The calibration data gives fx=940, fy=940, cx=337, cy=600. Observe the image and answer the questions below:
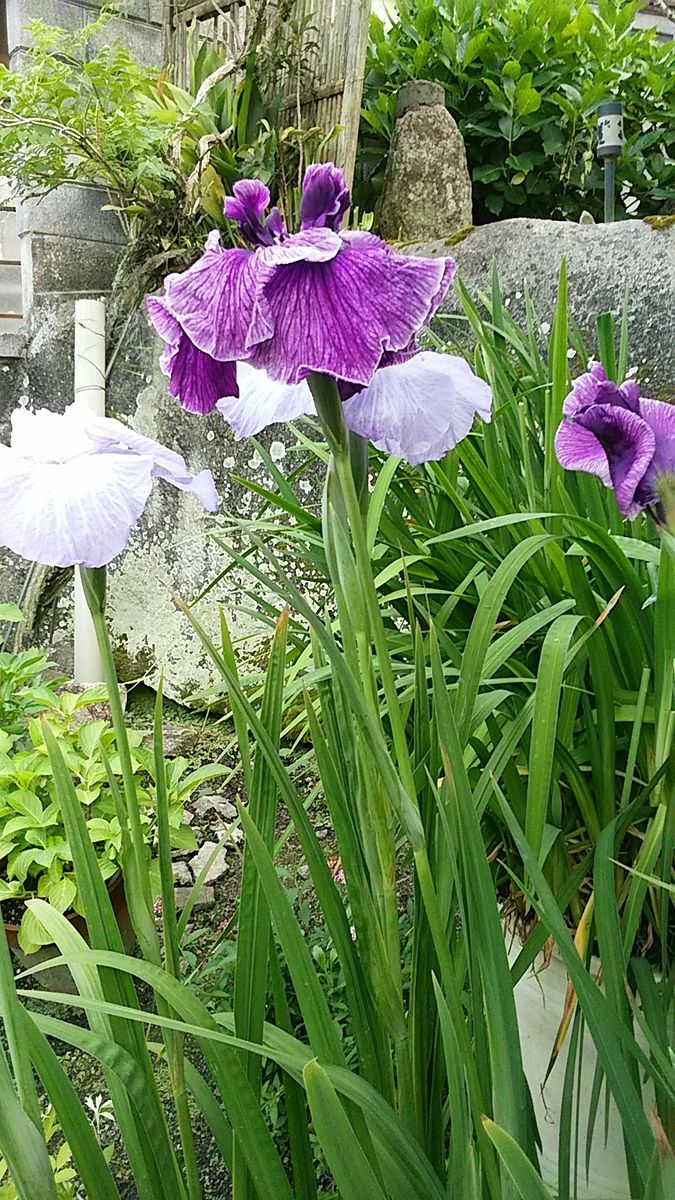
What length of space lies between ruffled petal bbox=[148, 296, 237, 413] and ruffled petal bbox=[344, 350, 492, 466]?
6 centimetres

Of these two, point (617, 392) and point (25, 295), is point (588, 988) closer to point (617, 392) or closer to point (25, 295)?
point (617, 392)

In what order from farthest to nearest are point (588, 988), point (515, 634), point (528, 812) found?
point (515, 634), point (528, 812), point (588, 988)

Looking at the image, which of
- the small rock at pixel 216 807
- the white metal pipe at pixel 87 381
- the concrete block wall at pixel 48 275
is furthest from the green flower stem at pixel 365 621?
the concrete block wall at pixel 48 275

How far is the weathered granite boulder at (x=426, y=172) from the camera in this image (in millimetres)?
2258

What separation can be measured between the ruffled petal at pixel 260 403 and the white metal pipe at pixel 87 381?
5.48 ft

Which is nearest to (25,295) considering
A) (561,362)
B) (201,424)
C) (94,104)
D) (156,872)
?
(94,104)

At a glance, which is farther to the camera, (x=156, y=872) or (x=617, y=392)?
(x=156, y=872)

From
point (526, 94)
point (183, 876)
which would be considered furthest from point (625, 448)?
point (526, 94)

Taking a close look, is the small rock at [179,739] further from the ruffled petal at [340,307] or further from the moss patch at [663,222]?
the ruffled petal at [340,307]

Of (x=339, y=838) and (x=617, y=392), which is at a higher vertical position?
(x=617, y=392)

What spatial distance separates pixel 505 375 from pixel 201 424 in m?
1.21

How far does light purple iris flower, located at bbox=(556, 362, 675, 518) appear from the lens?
0.50m

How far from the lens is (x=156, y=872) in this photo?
119 cm

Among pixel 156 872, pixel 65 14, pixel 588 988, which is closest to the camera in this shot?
pixel 588 988
